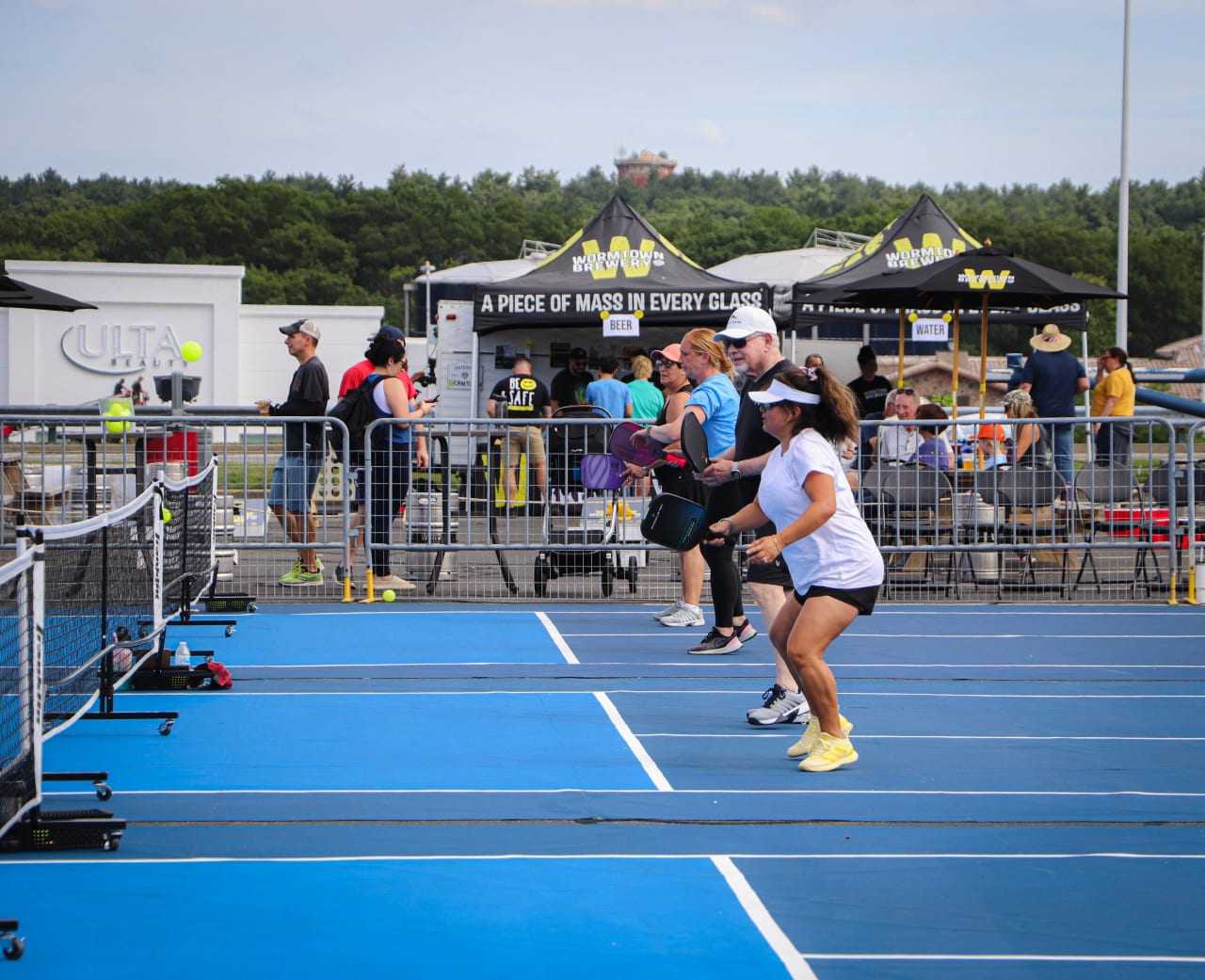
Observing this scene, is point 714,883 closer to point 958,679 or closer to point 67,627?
point 67,627

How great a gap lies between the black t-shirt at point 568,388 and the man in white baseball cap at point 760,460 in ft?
39.5

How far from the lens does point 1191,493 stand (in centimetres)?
1356

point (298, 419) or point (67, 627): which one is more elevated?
point (298, 419)

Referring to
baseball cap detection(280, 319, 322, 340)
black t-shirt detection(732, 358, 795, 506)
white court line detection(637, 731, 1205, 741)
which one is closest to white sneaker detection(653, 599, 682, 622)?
black t-shirt detection(732, 358, 795, 506)

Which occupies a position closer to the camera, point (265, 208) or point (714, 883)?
point (714, 883)

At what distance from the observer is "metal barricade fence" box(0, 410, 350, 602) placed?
13102 mm

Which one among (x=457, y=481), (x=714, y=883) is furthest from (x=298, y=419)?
(x=714, y=883)

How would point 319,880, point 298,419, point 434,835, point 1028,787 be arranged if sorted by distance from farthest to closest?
point 298,419 < point 1028,787 < point 434,835 < point 319,880

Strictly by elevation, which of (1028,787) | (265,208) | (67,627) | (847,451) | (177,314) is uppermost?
(265,208)

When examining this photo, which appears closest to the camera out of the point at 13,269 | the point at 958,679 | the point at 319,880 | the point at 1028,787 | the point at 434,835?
the point at 319,880

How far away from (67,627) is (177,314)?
4876cm

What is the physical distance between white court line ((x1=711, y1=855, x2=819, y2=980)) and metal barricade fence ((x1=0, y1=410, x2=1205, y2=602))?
7.53 meters

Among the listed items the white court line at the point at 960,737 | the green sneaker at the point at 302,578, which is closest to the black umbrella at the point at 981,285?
the green sneaker at the point at 302,578

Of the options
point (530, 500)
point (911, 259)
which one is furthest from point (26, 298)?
point (911, 259)
